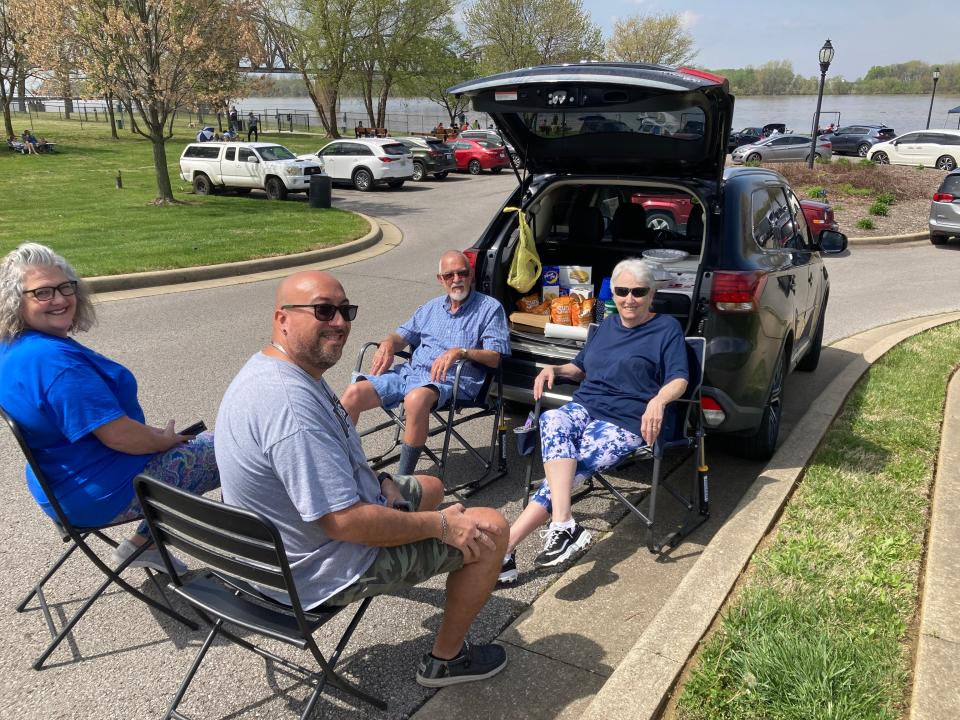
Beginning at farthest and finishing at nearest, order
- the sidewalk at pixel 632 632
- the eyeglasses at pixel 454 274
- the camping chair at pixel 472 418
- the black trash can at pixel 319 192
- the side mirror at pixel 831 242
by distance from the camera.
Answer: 1. the black trash can at pixel 319 192
2. the side mirror at pixel 831 242
3. the eyeglasses at pixel 454 274
4. the camping chair at pixel 472 418
5. the sidewalk at pixel 632 632

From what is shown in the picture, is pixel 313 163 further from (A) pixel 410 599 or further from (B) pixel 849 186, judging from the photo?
(A) pixel 410 599

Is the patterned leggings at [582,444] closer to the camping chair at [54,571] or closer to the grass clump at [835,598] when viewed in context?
the grass clump at [835,598]

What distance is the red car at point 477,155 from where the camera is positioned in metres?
29.2

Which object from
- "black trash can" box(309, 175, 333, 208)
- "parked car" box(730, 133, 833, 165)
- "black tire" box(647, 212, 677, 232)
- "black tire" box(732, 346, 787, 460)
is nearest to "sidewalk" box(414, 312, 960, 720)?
"black tire" box(732, 346, 787, 460)

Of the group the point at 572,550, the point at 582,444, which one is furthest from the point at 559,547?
the point at 582,444

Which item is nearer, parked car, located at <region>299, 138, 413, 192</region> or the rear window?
the rear window

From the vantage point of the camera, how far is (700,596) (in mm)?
3133

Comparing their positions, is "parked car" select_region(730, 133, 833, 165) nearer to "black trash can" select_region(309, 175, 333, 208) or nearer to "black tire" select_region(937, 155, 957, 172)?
"black tire" select_region(937, 155, 957, 172)

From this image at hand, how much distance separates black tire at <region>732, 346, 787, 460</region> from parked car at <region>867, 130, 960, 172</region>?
28.5 meters

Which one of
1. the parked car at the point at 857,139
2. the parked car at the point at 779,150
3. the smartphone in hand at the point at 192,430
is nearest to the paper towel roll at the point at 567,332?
the smartphone in hand at the point at 192,430

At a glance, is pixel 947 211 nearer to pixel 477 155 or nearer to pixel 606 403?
pixel 606 403

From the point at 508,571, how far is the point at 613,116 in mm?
2762

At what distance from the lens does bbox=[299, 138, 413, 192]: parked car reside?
23.3 metres

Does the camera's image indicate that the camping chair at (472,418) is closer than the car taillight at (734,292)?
No
